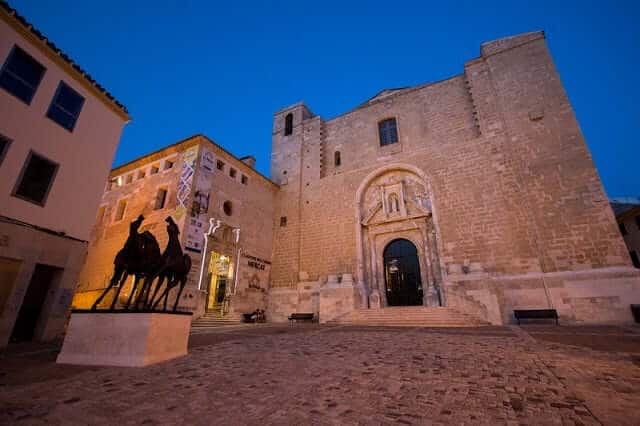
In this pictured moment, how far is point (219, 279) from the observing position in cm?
1595

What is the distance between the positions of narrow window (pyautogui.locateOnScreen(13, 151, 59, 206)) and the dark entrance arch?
13716mm

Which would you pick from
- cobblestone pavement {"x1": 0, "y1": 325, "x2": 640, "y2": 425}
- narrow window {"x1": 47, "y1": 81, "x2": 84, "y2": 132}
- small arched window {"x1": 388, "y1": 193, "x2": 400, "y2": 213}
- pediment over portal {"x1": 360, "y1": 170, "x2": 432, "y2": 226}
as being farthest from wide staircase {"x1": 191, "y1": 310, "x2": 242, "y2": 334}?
small arched window {"x1": 388, "y1": 193, "x2": 400, "y2": 213}

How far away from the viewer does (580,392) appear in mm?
2520

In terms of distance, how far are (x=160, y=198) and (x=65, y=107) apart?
20.6 feet

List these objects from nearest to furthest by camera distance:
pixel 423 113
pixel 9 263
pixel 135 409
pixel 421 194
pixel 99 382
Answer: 1. pixel 135 409
2. pixel 99 382
3. pixel 9 263
4. pixel 421 194
5. pixel 423 113

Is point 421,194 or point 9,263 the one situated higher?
point 421,194

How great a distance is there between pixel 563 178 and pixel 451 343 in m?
10.3

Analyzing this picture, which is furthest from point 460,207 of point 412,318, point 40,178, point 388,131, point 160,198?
point 40,178

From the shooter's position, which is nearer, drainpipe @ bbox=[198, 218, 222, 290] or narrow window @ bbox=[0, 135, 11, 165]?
narrow window @ bbox=[0, 135, 11, 165]

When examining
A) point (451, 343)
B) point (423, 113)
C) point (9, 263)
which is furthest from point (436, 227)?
point (9, 263)

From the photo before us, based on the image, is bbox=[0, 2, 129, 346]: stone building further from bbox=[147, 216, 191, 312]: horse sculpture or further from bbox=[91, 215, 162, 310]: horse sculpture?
bbox=[147, 216, 191, 312]: horse sculpture

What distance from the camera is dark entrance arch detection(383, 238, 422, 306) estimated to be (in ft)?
44.8

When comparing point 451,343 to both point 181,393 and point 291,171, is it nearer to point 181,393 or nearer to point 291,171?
point 181,393

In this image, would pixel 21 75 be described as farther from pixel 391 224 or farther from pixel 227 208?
pixel 391 224
